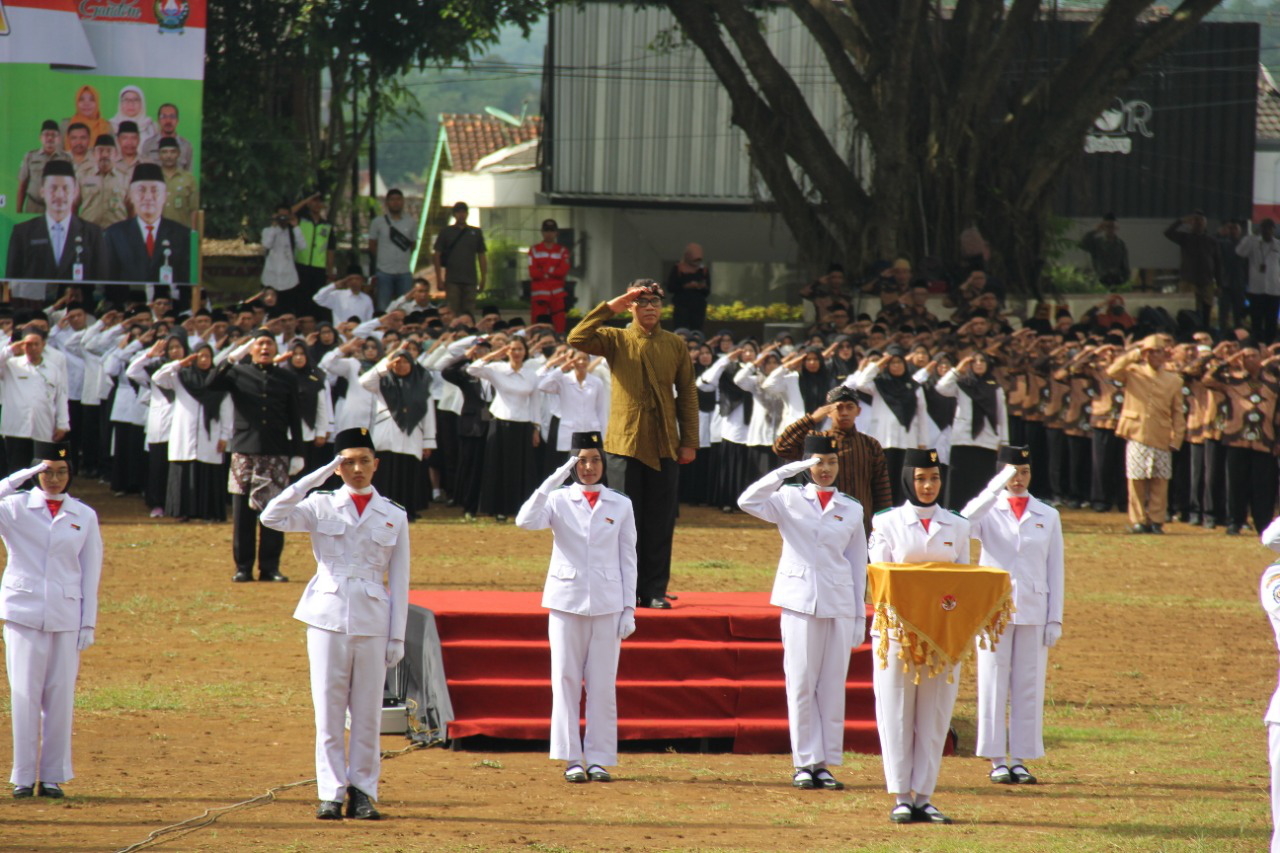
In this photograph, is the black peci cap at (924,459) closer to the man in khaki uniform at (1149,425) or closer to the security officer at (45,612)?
the security officer at (45,612)

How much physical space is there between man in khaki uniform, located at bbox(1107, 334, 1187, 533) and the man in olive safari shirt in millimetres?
9875

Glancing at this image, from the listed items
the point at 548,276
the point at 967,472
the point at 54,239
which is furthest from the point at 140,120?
the point at 967,472

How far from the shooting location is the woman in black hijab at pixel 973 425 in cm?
1873

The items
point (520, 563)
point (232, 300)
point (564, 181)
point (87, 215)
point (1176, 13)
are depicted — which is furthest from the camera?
point (564, 181)

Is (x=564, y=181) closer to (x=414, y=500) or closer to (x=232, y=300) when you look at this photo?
(x=232, y=300)

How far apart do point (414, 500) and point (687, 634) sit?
25.0ft

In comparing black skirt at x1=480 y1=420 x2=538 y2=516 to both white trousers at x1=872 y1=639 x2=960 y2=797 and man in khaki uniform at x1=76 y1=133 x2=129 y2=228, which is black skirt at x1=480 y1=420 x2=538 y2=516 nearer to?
man in khaki uniform at x1=76 y1=133 x2=129 y2=228

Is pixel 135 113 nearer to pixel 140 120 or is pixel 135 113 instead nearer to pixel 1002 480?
pixel 140 120

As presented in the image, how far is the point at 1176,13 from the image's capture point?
79.4 ft

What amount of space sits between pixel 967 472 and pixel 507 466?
5.37 m

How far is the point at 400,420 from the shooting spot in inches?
676

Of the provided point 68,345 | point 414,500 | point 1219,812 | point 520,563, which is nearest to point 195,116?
point 68,345

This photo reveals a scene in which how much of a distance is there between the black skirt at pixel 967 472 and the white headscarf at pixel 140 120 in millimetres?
10165

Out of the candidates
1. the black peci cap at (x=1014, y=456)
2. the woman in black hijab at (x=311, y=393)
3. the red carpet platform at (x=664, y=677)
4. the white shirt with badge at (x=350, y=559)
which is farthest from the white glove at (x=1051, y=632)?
the woman in black hijab at (x=311, y=393)
